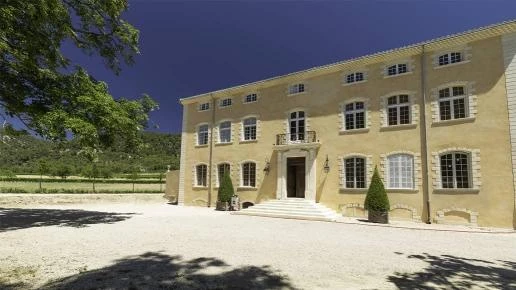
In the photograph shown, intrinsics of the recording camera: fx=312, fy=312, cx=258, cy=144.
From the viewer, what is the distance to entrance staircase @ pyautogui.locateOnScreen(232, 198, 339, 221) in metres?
15.8

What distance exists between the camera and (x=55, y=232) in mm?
10039

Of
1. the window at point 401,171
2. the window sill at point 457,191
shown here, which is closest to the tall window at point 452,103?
the window at point 401,171

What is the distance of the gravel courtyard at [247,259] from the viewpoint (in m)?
5.32

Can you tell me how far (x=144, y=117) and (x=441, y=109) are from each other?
13.7 metres

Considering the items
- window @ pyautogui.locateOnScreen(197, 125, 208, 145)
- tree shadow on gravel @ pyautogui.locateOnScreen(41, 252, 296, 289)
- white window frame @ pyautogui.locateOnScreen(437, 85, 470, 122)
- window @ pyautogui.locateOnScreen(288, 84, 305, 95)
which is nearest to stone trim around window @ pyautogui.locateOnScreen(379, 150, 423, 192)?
white window frame @ pyautogui.locateOnScreen(437, 85, 470, 122)

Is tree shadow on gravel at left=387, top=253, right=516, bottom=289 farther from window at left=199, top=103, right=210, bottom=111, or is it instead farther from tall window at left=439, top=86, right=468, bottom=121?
window at left=199, top=103, right=210, bottom=111

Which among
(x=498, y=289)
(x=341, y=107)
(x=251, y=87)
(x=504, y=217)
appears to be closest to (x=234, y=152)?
(x=251, y=87)

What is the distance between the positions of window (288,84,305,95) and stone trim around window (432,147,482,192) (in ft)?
27.6

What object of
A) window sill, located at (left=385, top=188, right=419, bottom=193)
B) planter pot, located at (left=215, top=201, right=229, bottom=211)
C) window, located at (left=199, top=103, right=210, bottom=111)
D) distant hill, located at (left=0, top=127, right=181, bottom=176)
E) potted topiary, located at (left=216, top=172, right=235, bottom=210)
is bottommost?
planter pot, located at (left=215, top=201, right=229, bottom=211)

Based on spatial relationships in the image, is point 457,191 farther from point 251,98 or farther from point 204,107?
point 204,107

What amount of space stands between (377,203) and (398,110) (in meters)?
5.02

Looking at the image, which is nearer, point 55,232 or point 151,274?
point 151,274

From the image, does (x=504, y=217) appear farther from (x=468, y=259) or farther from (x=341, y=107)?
(x=341, y=107)

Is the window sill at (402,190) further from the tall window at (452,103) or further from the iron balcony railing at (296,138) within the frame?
the iron balcony railing at (296,138)
